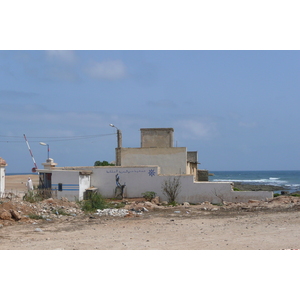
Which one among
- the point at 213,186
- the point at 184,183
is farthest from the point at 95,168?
the point at 213,186

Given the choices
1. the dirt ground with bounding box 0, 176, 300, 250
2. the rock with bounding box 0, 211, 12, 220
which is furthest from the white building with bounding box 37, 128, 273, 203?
the rock with bounding box 0, 211, 12, 220

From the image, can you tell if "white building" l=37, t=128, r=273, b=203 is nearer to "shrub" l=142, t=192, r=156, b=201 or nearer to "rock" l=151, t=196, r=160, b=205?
"shrub" l=142, t=192, r=156, b=201

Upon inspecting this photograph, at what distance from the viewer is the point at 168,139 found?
105ft

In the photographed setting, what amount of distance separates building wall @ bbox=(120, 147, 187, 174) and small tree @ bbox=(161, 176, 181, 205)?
3942 millimetres

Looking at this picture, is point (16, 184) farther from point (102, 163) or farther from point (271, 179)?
point (271, 179)

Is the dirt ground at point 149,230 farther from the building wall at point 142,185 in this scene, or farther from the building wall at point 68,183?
the building wall at point 142,185

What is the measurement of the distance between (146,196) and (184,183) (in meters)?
2.56

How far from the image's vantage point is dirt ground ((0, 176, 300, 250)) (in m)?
10.6

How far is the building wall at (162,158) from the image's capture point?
2862cm

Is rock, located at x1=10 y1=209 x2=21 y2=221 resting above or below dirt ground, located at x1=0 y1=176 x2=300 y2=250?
above

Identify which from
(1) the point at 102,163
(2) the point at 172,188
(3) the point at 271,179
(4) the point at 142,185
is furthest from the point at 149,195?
(3) the point at 271,179

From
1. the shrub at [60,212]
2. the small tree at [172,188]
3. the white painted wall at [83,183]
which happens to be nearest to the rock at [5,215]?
the shrub at [60,212]

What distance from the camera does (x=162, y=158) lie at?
28875mm

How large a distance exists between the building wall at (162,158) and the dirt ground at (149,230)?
8.76 m
